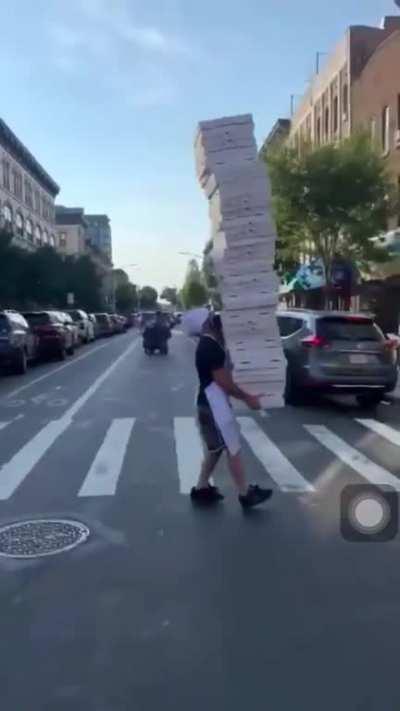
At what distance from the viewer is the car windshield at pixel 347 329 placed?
14.6 metres

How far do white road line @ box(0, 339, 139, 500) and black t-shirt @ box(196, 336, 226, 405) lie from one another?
2.26m

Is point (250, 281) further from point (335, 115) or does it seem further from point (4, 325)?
point (335, 115)

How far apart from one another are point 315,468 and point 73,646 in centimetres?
509

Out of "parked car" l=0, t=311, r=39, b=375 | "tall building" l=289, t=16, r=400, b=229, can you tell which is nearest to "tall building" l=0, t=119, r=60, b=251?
"tall building" l=289, t=16, r=400, b=229

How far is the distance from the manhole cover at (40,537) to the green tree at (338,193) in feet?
75.7

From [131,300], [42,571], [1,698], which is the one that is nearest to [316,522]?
[42,571]

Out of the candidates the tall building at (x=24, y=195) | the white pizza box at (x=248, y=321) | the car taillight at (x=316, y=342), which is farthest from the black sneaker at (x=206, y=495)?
the tall building at (x=24, y=195)

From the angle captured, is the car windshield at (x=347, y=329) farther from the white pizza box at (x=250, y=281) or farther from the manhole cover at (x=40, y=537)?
the manhole cover at (x=40, y=537)

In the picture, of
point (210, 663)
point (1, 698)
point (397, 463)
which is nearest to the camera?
point (1, 698)

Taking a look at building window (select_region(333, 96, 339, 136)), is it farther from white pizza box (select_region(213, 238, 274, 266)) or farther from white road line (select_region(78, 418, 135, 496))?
white pizza box (select_region(213, 238, 274, 266))

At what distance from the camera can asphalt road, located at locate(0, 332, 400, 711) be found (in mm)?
4070

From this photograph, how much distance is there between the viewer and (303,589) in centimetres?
535

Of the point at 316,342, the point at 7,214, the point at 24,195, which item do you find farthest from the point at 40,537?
the point at 24,195

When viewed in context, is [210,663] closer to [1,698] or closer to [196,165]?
[1,698]
